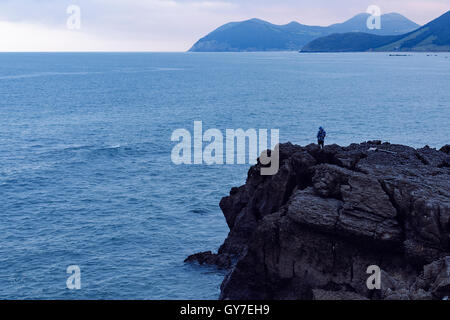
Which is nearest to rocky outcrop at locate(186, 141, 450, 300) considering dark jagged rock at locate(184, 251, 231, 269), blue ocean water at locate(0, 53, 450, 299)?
blue ocean water at locate(0, 53, 450, 299)

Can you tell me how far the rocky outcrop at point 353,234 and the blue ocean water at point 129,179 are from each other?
754 centimetres

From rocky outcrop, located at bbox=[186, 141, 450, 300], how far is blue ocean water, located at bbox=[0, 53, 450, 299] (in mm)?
7544

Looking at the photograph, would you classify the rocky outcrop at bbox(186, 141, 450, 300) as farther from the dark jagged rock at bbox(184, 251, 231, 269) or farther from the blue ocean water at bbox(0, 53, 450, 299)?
the dark jagged rock at bbox(184, 251, 231, 269)

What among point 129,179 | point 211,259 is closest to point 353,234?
point 211,259

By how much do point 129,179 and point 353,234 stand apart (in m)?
46.4

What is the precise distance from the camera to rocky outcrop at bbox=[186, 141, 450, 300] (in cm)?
3080

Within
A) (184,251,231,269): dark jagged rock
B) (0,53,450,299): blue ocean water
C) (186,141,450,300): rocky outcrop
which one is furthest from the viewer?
(184,251,231,269): dark jagged rock

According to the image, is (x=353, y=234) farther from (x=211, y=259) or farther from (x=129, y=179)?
(x=129, y=179)

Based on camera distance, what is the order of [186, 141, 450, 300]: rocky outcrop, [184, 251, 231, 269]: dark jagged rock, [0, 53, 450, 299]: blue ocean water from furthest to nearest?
[184, 251, 231, 269]: dark jagged rock → [0, 53, 450, 299]: blue ocean water → [186, 141, 450, 300]: rocky outcrop

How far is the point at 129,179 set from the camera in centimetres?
7344

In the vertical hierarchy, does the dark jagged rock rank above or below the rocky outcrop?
below

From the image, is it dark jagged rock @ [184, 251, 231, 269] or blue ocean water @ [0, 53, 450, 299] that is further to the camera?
dark jagged rock @ [184, 251, 231, 269]

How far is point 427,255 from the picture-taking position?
3066 centimetres
